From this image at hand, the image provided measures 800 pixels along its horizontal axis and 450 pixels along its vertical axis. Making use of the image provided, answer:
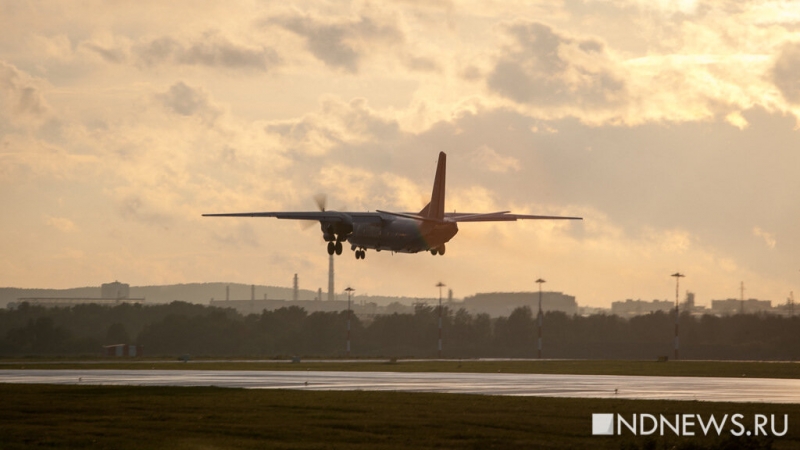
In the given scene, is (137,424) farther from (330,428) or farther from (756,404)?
(756,404)

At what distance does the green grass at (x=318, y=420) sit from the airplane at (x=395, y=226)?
29.0 meters

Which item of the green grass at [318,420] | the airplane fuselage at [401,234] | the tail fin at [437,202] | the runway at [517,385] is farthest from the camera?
the tail fin at [437,202]

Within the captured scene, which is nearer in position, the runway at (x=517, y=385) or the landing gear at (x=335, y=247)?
the runway at (x=517, y=385)

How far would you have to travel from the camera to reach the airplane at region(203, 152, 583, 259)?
290ft

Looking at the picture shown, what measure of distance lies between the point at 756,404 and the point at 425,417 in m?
19.0

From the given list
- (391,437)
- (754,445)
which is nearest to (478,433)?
(391,437)

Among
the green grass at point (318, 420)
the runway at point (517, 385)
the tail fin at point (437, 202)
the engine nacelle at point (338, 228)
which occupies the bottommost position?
the runway at point (517, 385)

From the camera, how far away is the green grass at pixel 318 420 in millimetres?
40500

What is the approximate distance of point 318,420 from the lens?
46.7 meters

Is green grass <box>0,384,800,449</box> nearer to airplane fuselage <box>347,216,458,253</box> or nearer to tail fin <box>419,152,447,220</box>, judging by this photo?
airplane fuselage <box>347,216,458,253</box>

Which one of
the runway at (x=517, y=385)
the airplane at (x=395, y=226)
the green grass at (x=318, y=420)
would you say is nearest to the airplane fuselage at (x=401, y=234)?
the airplane at (x=395, y=226)

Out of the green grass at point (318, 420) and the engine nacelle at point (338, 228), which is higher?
the engine nacelle at point (338, 228)

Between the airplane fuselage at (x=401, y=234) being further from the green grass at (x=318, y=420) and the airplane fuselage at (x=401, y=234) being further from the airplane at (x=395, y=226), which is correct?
the green grass at (x=318, y=420)

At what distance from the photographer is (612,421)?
4744 cm
